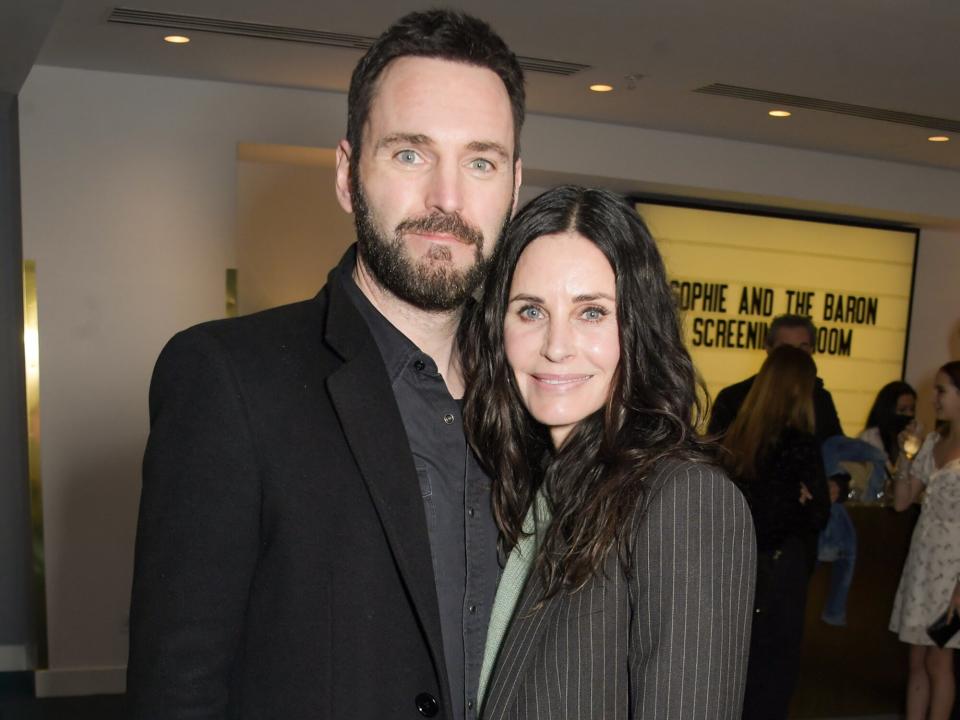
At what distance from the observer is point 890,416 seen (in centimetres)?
659

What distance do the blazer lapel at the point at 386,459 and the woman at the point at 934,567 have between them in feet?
12.2

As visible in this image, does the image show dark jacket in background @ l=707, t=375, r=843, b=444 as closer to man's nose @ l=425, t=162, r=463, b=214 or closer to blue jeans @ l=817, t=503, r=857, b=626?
blue jeans @ l=817, t=503, r=857, b=626

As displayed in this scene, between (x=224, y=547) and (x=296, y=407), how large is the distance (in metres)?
0.21

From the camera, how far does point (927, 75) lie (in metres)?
4.54

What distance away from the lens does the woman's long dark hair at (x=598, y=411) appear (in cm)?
156

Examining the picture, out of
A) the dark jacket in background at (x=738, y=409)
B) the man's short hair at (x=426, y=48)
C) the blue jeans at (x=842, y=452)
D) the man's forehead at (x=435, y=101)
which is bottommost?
the blue jeans at (x=842, y=452)

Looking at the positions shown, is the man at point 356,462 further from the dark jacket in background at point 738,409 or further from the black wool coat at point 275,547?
the dark jacket in background at point 738,409

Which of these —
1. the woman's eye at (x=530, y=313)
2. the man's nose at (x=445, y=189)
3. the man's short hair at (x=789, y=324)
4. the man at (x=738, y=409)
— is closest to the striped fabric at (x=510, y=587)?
the woman's eye at (x=530, y=313)

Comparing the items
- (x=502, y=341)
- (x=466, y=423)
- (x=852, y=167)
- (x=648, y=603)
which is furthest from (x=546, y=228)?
(x=852, y=167)

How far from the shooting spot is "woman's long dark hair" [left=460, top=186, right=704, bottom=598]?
5.10 ft

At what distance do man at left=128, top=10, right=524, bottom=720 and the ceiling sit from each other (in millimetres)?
2347

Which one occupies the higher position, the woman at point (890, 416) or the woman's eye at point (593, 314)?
the woman's eye at point (593, 314)

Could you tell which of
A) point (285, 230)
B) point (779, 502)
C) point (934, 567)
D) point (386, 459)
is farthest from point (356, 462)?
point (285, 230)

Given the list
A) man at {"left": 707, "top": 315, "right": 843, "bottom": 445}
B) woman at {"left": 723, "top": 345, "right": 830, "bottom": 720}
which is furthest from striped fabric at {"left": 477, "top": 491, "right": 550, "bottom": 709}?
man at {"left": 707, "top": 315, "right": 843, "bottom": 445}
